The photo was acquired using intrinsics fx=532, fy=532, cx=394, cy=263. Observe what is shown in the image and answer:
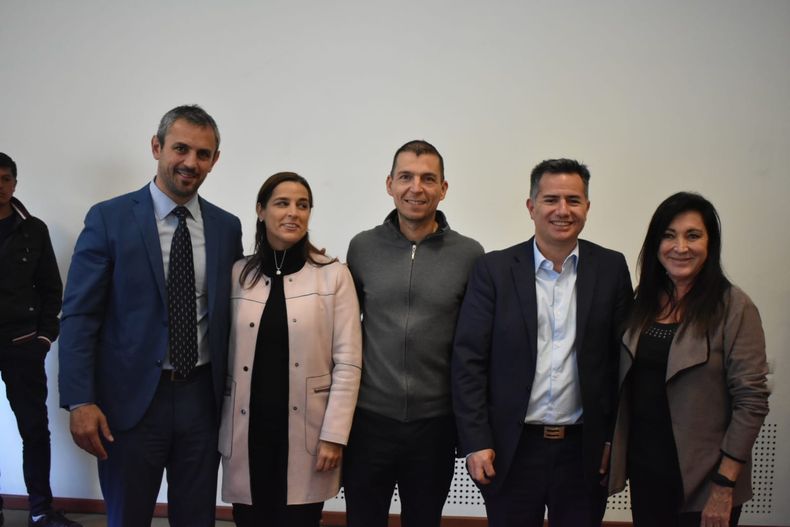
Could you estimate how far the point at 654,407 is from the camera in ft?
5.61

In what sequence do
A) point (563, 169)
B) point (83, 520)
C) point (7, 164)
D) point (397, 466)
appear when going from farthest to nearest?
point (83, 520) → point (7, 164) → point (397, 466) → point (563, 169)

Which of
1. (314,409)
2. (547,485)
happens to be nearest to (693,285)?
(547,485)

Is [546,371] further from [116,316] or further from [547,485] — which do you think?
[116,316]

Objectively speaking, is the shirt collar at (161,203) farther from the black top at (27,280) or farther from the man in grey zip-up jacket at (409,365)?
the black top at (27,280)

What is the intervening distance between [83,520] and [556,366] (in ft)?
10.1

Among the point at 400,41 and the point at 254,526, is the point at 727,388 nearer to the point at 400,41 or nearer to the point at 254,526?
the point at 254,526

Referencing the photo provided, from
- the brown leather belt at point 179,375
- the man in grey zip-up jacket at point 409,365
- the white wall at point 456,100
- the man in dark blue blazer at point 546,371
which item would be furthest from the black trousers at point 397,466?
the white wall at point 456,100

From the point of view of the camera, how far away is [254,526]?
6.15 feet

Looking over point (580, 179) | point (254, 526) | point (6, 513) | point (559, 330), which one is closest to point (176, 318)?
point (254, 526)

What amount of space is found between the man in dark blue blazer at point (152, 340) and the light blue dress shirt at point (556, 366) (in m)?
1.10

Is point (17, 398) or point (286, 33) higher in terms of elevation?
point (286, 33)

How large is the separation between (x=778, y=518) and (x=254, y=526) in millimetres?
3059

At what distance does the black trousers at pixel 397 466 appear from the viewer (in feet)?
6.15

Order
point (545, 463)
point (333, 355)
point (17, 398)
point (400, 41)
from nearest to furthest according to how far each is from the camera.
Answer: point (545, 463) < point (333, 355) < point (17, 398) < point (400, 41)
